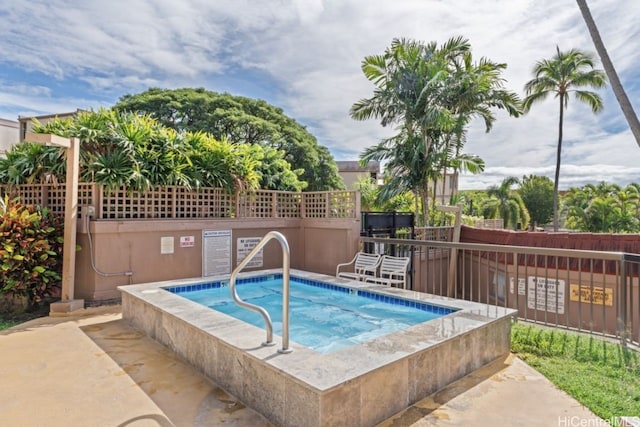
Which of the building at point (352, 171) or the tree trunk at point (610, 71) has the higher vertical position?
the building at point (352, 171)

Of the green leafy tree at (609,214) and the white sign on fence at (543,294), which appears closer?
the white sign on fence at (543,294)

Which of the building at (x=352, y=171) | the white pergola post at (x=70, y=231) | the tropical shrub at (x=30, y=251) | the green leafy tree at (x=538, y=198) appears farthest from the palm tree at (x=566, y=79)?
the building at (x=352, y=171)

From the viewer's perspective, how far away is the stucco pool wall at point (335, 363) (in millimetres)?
2273

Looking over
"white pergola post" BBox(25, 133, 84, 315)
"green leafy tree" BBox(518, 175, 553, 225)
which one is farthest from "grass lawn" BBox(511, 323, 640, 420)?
"green leafy tree" BBox(518, 175, 553, 225)

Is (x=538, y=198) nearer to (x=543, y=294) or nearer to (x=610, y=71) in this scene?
(x=543, y=294)

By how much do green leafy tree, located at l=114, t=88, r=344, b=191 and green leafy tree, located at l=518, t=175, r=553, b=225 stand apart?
15.8 metres

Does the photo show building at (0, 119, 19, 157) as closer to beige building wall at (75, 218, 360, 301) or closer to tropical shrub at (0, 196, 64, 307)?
tropical shrub at (0, 196, 64, 307)

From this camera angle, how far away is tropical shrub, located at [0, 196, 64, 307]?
16.5ft

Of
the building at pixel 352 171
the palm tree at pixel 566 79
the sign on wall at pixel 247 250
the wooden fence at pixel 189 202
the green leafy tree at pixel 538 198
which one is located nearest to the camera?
the wooden fence at pixel 189 202

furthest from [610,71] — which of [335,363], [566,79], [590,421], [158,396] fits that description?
[566,79]

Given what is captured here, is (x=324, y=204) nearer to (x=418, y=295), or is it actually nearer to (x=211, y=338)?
(x=418, y=295)

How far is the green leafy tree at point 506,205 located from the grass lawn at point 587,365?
816 inches

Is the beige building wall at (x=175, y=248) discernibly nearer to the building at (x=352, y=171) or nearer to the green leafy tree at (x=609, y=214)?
the green leafy tree at (x=609, y=214)

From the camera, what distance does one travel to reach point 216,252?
7.04m
